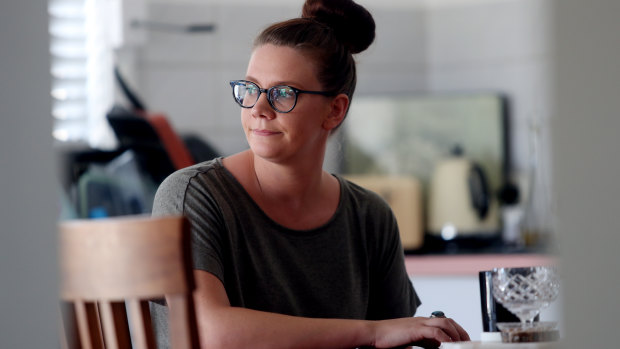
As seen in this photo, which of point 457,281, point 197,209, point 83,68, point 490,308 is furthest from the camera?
point 83,68

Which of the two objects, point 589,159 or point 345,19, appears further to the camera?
point 345,19

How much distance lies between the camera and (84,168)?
2.65m

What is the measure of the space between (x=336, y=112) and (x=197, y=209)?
1.15 ft

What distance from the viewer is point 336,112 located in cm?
159

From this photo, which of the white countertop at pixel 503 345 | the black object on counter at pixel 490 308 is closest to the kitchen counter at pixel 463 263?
the black object on counter at pixel 490 308

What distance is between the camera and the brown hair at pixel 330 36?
150 centimetres

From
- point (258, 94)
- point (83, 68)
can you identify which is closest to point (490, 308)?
point (258, 94)

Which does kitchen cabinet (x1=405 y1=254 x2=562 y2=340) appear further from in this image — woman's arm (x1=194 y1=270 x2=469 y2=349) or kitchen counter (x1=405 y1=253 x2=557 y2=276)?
woman's arm (x1=194 y1=270 x2=469 y2=349)

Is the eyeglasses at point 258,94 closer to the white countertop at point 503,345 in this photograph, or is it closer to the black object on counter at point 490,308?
the black object on counter at point 490,308

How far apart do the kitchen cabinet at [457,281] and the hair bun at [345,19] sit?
107 centimetres

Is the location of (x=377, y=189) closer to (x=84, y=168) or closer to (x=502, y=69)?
(x=502, y=69)

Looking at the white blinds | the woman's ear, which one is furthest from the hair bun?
the white blinds

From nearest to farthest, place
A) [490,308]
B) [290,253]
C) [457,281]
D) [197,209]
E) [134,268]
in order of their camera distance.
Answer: [134,268]
[490,308]
[197,209]
[290,253]
[457,281]

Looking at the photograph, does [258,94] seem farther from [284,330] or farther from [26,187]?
[26,187]
